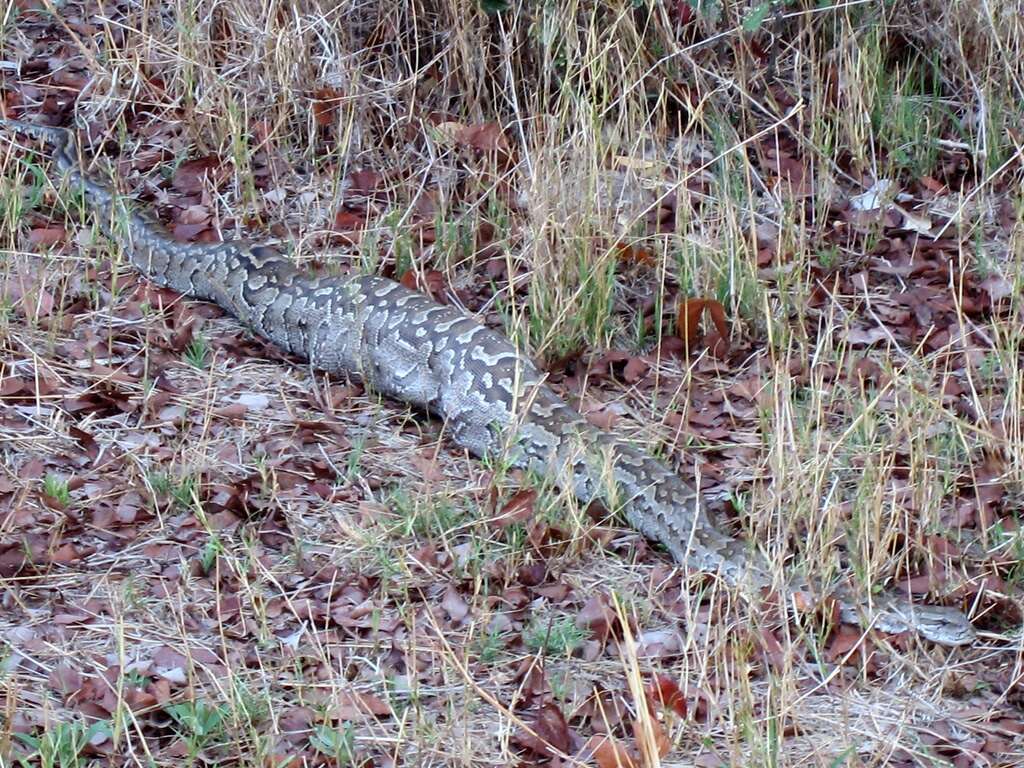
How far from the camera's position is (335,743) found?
4172 mm

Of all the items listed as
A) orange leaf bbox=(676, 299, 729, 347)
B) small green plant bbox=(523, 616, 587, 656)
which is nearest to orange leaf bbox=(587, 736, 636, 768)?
small green plant bbox=(523, 616, 587, 656)

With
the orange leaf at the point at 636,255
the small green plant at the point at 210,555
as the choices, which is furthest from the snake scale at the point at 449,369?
the small green plant at the point at 210,555

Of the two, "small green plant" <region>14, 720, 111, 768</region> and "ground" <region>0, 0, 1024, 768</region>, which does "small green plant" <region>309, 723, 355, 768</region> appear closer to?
"ground" <region>0, 0, 1024, 768</region>

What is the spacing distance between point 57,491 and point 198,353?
49.4 inches

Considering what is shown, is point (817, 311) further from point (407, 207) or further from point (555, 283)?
point (407, 207)

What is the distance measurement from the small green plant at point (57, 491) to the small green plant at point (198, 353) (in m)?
1.11

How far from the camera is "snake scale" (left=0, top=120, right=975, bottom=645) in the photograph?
507cm

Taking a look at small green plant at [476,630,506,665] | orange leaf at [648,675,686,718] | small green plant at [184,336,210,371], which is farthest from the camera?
small green plant at [184,336,210,371]

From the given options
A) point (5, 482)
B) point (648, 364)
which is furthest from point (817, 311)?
point (5, 482)

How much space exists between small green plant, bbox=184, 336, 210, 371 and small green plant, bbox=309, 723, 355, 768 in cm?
245

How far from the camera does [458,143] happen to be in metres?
7.33

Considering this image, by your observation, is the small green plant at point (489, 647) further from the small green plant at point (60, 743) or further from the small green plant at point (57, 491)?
the small green plant at point (57, 491)

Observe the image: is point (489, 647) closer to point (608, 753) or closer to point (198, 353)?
point (608, 753)

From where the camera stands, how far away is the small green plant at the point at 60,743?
4016 mm
